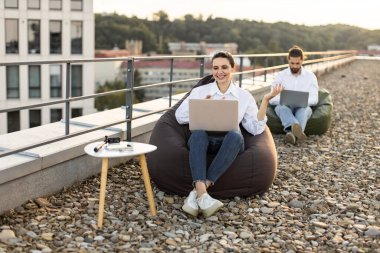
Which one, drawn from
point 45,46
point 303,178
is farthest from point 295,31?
point 303,178

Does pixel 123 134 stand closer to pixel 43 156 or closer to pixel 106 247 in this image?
pixel 43 156

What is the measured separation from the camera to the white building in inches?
1394

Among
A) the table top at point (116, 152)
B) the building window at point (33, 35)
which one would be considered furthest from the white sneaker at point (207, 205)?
the building window at point (33, 35)

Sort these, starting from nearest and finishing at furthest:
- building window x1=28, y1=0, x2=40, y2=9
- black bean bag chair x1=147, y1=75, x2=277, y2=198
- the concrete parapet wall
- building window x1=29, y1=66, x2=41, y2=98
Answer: the concrete parapet wall < black bean bag chair x1=147, y1=75, x2=277, y2=198 < building window x1=28, y1=0, x2=40, y2=9 < building window x1=29, y1=66, x2=41, y2=98

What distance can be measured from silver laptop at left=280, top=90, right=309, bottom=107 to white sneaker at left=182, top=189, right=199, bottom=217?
3.64 metres

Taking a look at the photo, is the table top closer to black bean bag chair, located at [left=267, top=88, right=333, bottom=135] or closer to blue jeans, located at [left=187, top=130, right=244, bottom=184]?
blue jeans, located at [left=187, top=130, right=244, bottom=184]

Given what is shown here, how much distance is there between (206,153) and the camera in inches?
198

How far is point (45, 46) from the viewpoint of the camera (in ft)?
121

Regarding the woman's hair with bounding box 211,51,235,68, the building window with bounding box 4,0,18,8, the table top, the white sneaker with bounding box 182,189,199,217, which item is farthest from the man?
the building window with bounding box 4,0,18,8

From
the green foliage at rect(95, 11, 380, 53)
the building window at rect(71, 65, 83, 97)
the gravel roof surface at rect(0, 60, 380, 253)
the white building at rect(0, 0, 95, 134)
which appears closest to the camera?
the gravel roof surface at rect(0, 60, 380, 253)

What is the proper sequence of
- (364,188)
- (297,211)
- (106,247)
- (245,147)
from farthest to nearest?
(364,188) → (245,147) → (297,211) → (106,247)

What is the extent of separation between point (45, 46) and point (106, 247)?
34.4 meters

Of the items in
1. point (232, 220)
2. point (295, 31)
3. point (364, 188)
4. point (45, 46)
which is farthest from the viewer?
point (295, 31)

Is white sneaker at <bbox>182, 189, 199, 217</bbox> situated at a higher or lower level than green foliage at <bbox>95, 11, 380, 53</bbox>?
lower
